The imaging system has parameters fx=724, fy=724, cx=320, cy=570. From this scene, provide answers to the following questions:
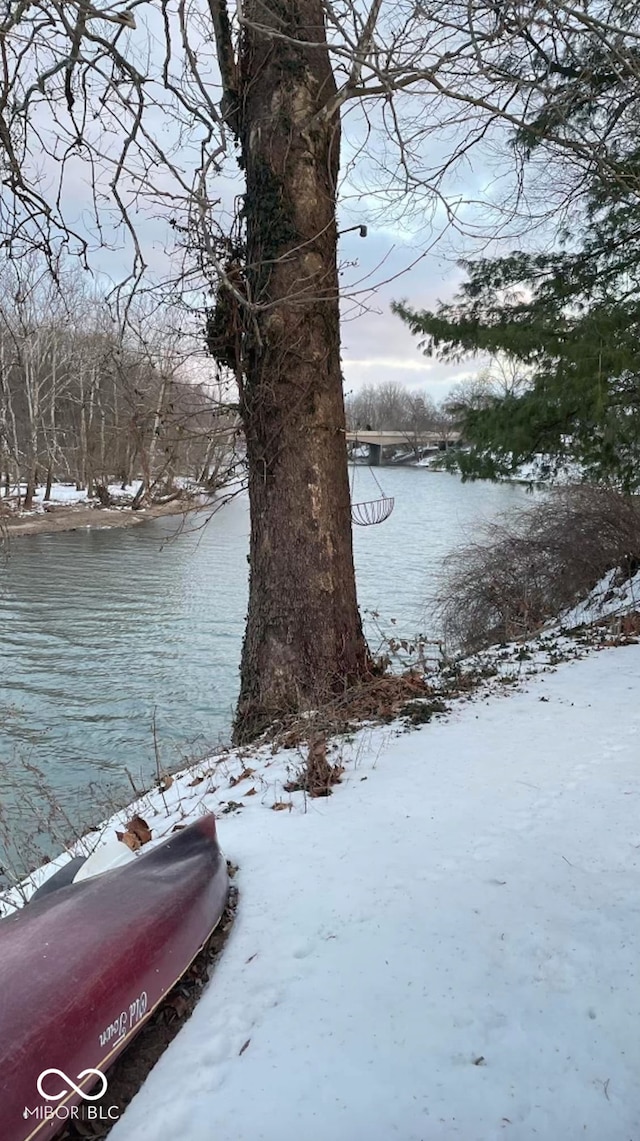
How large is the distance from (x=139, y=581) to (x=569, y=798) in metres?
16.0

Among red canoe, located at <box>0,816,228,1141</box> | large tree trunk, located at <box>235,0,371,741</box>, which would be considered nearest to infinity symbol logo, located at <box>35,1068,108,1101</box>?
red canoe, located at <box>0,816,228,1141</box>

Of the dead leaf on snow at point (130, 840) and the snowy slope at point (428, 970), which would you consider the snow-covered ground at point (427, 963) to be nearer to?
the snowy slope at point (428, 970)

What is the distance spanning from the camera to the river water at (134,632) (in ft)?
29.1

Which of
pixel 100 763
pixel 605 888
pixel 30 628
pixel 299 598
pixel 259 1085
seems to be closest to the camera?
pixel 259 1085

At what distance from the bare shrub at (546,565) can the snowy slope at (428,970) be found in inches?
271

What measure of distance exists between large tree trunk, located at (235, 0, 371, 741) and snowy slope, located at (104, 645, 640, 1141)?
1.73m

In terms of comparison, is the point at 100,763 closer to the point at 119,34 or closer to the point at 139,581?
the point at 119,34

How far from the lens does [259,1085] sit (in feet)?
6.46

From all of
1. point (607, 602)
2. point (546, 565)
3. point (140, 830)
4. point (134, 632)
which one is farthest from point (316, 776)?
point (134, 632)

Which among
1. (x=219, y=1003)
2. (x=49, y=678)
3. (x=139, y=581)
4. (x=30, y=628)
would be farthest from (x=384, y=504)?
(x=139, y=581)

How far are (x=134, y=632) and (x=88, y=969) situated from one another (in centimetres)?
1205

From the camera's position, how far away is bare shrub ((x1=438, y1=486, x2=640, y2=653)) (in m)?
10.8

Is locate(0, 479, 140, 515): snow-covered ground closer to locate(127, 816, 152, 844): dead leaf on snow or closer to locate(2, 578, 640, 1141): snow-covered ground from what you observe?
locate(127, 816, 152, 844): dead leaf on snow

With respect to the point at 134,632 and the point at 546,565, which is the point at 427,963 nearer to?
the point at 546,565
